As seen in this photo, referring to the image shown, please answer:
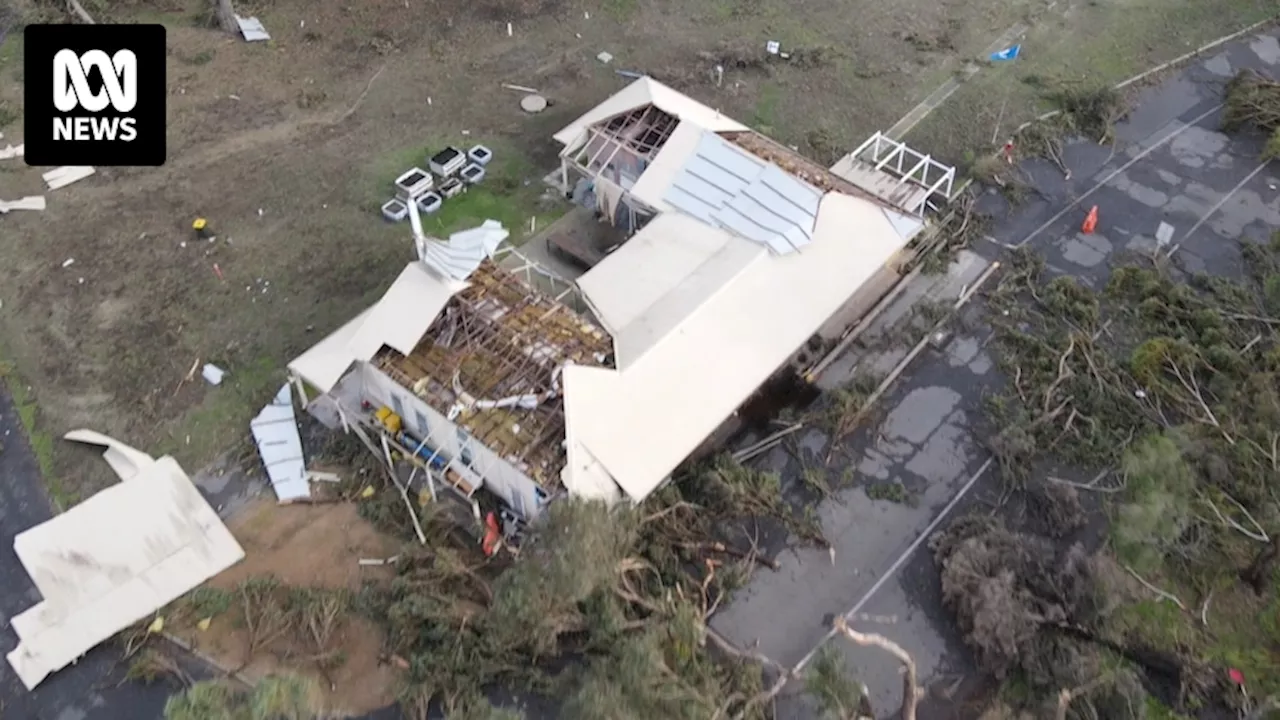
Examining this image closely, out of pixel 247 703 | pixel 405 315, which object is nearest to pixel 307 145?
pixel 405 315

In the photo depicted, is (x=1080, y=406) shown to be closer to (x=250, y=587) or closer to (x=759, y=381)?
(x=759, y=381)

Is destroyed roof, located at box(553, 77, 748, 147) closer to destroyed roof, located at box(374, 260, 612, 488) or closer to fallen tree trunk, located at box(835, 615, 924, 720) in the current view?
destroyed roof, located at box(374, 260, 612, 488)

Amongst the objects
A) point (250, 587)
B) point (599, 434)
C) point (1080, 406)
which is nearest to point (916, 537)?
point (1080, 406)

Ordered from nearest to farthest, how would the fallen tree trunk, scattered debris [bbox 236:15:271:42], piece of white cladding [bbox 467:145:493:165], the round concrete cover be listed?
the fallen tree trunk < piece of white cladding [bbox 467:145:493:165] < the round concrete cover < scattered debris [bbox 236:15:271:42]

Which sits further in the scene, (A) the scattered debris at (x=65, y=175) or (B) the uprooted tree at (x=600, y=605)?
(A) the scattered debris at (x=65, y=175)

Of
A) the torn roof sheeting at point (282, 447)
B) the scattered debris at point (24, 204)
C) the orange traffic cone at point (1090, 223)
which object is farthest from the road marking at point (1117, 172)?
the scattered debris at point (24, 204)

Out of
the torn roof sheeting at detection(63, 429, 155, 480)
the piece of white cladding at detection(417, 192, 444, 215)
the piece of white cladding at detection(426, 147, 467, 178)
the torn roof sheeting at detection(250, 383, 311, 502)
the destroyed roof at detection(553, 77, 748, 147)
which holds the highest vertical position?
the destroyed roof at detection(553, 77, 748, 147)

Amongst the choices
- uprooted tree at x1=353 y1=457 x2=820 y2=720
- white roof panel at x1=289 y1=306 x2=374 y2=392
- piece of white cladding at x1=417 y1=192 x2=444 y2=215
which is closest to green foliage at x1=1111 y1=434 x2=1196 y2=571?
uprooted tree at x1=353 y1=457 x2=820 y2=720

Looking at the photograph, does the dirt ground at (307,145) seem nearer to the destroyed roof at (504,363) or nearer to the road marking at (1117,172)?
the destroyed roof at (504,363)

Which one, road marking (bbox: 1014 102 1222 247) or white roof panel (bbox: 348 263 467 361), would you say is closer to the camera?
white roof panel (bbox: 348 263 467 361)
